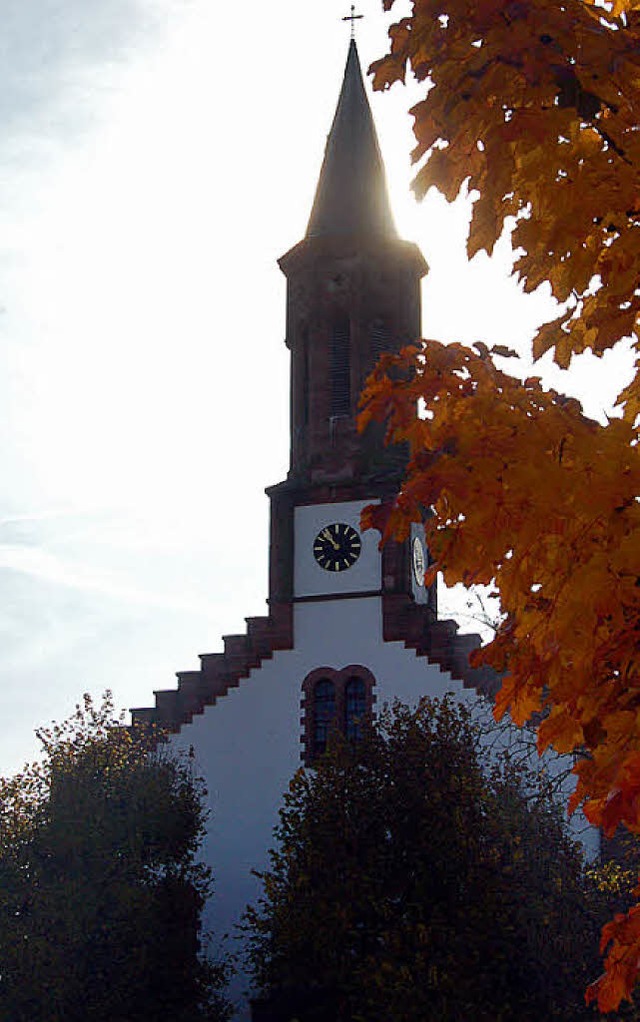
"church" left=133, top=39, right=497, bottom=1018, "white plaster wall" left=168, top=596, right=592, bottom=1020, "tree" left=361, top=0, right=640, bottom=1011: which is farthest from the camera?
"church" left=133, top=39, right=497, bottom=1018

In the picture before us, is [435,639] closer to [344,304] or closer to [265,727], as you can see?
[265,727]

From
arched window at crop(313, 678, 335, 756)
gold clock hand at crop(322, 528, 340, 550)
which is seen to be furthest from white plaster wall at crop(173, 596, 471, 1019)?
gold clock hand at crop(322, 528, 340, 550)

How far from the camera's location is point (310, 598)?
1615 inches

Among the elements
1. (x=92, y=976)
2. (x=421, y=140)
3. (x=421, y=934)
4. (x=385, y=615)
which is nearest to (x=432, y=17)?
(x=421, y=140)

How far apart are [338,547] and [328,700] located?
4.86 m

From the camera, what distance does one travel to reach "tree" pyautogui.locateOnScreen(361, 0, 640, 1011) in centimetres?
501

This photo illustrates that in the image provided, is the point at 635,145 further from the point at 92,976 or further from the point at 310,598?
the point at 310,598

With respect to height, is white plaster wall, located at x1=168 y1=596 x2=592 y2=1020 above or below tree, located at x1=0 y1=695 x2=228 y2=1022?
above

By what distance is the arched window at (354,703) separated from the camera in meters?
38.8

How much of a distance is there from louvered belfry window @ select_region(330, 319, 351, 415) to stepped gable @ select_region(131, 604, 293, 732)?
7.09m

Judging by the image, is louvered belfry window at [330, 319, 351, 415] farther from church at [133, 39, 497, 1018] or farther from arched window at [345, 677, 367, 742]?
arched window at [345, 677, 367, 742]

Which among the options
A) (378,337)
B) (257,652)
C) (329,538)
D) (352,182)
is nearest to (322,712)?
(257,652)

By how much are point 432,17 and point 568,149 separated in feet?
2.96

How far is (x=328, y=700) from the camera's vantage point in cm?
3944
